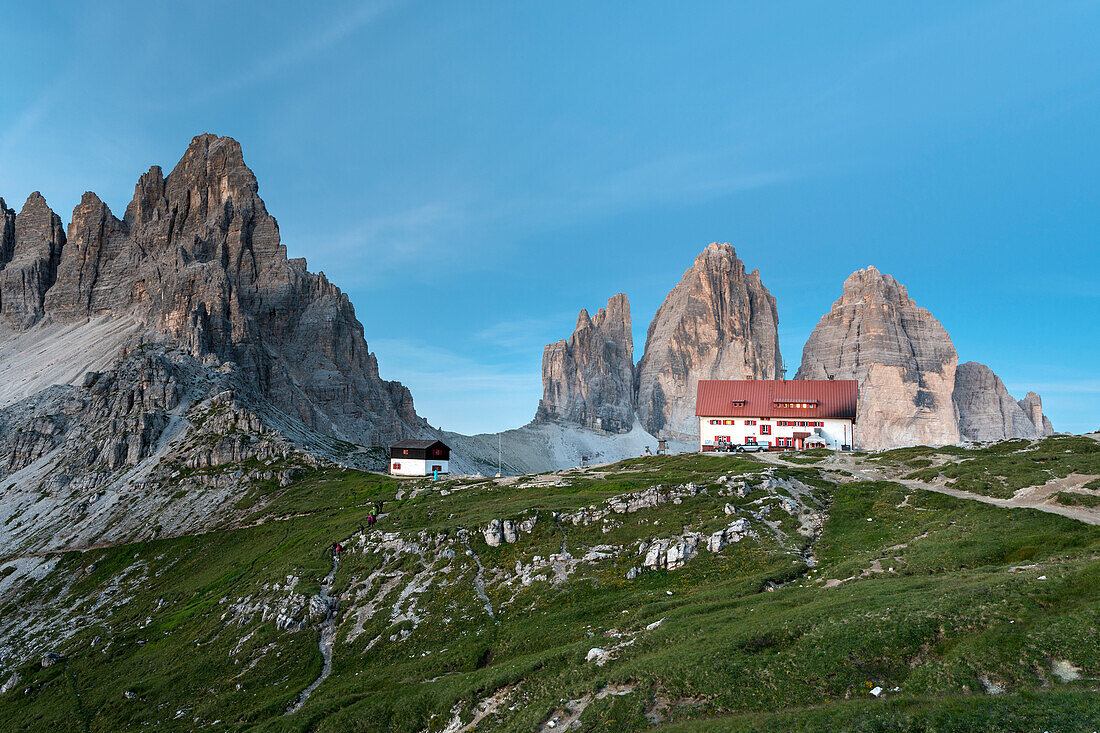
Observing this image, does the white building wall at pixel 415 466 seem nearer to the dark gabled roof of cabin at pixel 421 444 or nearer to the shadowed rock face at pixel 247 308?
the dark gabled roof of cabin at pixel 421 444

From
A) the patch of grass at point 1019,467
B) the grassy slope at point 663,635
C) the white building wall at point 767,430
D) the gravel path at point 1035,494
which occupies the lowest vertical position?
the grassy slope at point 663,635

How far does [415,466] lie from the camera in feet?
317

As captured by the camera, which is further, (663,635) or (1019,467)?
(1019,467)

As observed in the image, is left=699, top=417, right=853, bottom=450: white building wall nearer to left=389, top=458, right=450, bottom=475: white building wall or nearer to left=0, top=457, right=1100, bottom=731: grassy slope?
left=0, top=457, right=1100, bottom=731: grassy slope

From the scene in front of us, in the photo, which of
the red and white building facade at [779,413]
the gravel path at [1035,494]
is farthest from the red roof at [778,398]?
the gravel path at [1035,494]

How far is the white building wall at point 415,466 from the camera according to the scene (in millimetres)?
96000

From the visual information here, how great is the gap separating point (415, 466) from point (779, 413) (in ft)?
192

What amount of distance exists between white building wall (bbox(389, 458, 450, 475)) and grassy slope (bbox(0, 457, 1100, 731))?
93.3ft

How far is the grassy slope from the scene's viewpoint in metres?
18.9

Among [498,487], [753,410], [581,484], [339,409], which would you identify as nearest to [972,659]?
[581,484]

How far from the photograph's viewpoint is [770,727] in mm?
17641

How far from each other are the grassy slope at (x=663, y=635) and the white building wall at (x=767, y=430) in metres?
27.6

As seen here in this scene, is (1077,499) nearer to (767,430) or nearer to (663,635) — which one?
(663,635)

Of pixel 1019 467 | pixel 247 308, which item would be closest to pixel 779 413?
pixel 1019 467
